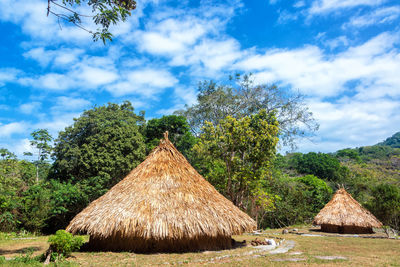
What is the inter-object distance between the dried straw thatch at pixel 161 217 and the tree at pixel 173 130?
13710mm

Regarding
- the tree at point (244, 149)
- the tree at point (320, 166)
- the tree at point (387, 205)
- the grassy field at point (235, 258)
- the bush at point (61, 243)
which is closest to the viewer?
the grassy field at point (235, 258)

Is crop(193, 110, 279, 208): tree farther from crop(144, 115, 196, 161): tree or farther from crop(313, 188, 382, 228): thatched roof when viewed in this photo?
crop(144, 115, 196, 161): tree

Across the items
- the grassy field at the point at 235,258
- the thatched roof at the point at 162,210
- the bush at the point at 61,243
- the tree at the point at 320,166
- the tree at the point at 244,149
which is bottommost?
the grassy field at the point at 235,258

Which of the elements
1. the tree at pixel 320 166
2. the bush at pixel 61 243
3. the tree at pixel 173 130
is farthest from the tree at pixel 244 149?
the tree at pixel 320 166

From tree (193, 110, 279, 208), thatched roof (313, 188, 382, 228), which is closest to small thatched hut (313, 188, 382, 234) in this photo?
thatched roof (313, 188, 382, 228)

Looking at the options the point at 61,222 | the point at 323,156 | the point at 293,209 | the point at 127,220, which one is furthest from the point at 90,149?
the point at 323,156

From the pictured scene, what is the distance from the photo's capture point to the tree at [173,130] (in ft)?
80.3

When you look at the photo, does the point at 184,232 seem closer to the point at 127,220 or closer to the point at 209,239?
the point at 209,239

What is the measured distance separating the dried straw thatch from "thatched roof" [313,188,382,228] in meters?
8.78

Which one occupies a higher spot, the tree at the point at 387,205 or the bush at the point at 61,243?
the tree at the point at 387,205

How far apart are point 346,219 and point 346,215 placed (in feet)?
0.96

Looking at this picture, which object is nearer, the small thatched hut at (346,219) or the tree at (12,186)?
the tree at (12,186)

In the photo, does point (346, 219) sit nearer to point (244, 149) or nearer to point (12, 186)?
point (244, 149)

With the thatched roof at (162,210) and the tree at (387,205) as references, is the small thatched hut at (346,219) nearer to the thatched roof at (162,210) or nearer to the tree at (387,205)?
the tree at (387,205)
